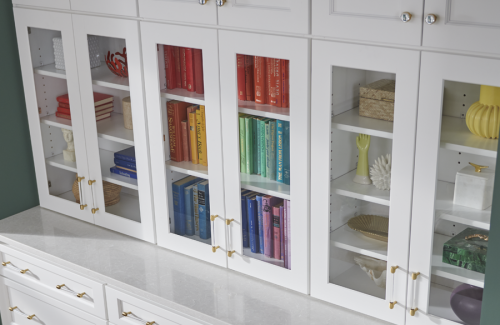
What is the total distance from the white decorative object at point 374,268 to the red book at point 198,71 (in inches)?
30.4

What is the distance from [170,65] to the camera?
6.77 ft

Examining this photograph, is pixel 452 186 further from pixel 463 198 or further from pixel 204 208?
pixel 204 208

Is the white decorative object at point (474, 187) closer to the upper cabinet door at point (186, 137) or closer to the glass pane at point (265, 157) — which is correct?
the glass pane at point (265, 157)

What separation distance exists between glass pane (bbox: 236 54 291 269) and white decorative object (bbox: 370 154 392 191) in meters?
0.29

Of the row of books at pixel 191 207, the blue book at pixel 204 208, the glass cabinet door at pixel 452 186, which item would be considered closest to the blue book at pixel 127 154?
the row of books at pixel 191 207

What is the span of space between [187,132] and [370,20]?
0.85 meters

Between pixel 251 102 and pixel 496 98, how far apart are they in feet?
2.50

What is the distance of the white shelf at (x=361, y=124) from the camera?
1642 mm

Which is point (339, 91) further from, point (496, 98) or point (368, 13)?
point (496, 98)

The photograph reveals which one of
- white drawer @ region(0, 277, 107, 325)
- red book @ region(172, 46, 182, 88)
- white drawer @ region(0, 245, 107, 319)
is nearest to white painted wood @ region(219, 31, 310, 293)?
red book @ region(172, 46, 182, 88)

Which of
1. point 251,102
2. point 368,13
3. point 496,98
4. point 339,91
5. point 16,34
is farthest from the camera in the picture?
point 16,34

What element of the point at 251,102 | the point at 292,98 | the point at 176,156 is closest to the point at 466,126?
the point at 292,98

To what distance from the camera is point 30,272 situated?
250cm

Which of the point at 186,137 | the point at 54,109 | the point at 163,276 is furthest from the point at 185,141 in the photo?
the point at 54,109
